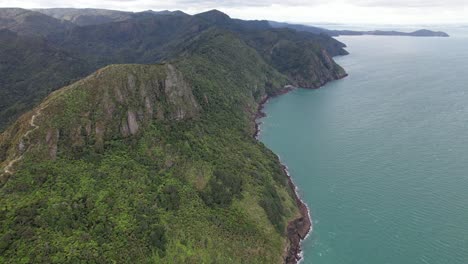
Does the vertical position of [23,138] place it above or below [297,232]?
above

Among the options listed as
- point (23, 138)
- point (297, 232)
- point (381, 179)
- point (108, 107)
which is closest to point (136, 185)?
point (108, 107)

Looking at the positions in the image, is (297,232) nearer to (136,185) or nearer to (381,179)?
(381,179)

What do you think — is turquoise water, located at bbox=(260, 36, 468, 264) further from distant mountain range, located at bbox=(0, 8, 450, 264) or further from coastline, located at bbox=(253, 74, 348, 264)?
distant mountain range, located at bbox=(0, 8, 450, 264)

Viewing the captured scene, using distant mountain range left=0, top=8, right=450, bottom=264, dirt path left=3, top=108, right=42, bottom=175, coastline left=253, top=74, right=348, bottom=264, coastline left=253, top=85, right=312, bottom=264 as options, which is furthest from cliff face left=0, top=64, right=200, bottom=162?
coastline left=253, top=85, right=312, bottom=264

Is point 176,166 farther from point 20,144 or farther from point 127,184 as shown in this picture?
point 20,144

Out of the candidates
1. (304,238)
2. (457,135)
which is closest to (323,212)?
(304,238)

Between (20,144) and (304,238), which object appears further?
(304,238)
